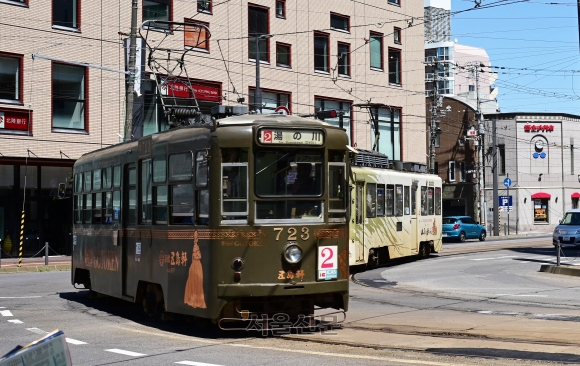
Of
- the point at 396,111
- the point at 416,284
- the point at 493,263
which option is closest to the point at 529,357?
the point at 416,284

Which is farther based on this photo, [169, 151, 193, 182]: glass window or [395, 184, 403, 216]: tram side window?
[395, 184, 403, 216]: tram side window

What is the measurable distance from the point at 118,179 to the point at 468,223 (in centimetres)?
3842

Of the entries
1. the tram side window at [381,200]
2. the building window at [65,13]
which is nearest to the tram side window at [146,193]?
the tram side window at [381,200]

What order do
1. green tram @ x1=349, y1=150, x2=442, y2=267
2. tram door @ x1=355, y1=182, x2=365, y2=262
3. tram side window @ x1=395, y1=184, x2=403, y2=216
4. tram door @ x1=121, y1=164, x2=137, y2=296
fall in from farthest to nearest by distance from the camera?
tram side window @ x1=395, y1=184, x2=403, y2=216 → green tram @ x1=349, y1=150, x2=442, y2=267 → tram door @ x1=355, y1=182, x2=365, y2=262 → tram door @ x1=121, y1=164, x2=137, y2=296

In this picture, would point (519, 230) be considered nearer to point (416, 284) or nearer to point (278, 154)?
point (416, 284)

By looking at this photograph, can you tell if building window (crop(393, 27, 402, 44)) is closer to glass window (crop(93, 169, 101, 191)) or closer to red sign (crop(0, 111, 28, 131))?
red sign (crop(0, 111, 28, 131))

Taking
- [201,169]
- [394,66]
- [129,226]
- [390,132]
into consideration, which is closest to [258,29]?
[394,66]

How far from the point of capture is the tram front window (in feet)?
39.5

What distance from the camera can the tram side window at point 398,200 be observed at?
2764 centimetres

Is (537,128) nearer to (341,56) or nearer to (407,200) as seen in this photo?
(341,56)

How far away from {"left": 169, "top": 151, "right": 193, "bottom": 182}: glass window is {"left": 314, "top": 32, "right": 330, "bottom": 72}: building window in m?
32.2

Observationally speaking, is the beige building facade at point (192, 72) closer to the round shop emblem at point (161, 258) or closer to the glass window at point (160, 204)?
the glass window at point (160, 204)

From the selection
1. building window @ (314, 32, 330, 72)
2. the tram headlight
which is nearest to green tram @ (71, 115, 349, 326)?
the tram headlight

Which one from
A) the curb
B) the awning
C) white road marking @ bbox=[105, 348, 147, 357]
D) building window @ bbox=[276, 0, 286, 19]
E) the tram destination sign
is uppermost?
building window @ bbox=[276, 0, 286, 19]
